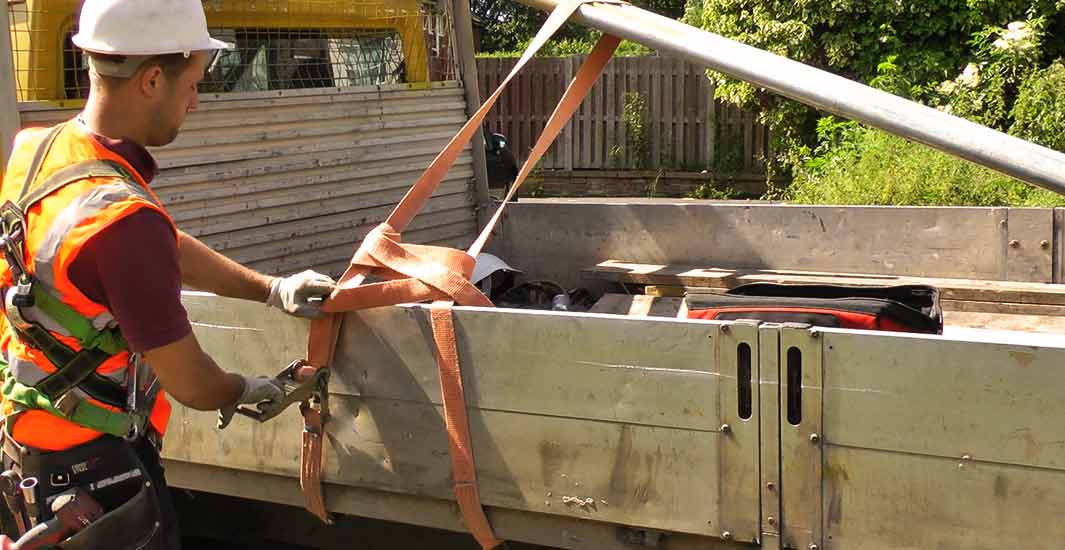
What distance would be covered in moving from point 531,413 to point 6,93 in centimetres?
212

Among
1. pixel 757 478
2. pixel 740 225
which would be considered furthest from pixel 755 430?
pixel 740 225

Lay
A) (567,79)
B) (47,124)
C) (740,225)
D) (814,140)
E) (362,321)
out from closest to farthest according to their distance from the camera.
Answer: (362,321)
(47,124)
(740,225)
(814,140)
(567,79)

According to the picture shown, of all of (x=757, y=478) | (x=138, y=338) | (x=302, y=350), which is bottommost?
(x=757, y=478)

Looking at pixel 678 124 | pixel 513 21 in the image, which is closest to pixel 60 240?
pixel 678 124

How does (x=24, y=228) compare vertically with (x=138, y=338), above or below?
above

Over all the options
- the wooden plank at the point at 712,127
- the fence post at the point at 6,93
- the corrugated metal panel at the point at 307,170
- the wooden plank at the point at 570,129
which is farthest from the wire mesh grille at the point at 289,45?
the wooden plank at the point at 570,129

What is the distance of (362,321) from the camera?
2807mm

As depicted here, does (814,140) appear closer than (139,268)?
No

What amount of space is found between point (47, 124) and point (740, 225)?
8.74 ft

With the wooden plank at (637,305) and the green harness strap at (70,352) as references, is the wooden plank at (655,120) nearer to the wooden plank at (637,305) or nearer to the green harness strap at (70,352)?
the wooden plank at (637,305)

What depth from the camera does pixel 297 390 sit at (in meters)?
2.71

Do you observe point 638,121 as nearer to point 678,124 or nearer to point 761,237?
point 678,124

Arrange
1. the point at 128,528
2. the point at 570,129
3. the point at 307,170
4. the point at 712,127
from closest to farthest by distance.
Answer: the point at 128,528 → the point at 307,170 → the point at 712,127 → the point at 570,129

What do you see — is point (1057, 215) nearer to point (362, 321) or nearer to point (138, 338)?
point (362, 321)
